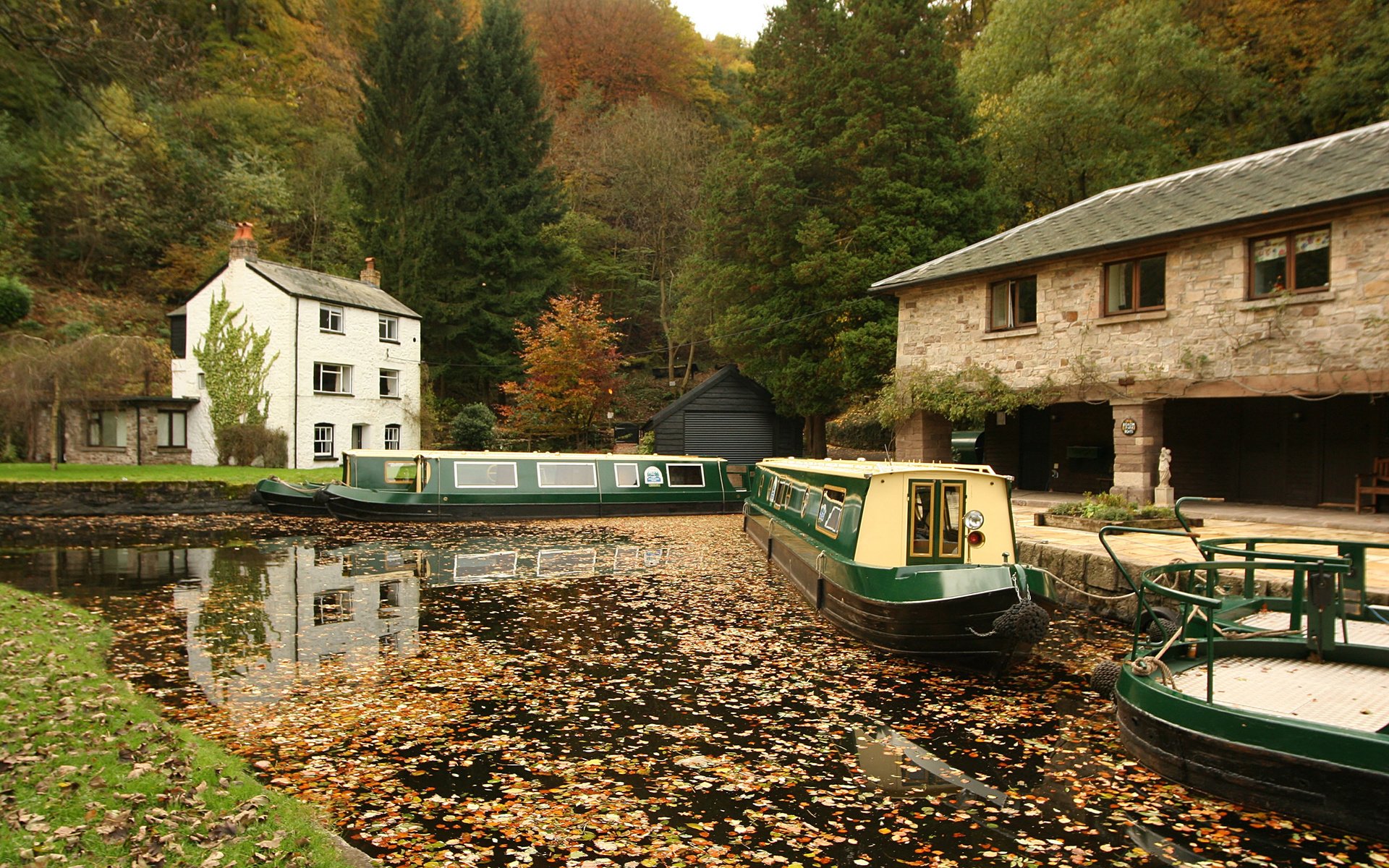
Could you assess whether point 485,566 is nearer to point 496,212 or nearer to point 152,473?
point 152,473

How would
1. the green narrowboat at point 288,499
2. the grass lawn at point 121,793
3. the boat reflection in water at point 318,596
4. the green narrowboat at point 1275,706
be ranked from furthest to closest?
the green narrowboat at point 288,499, the boat reflection in water at point 318,596, the green narrowboat at point 1275,706, the grass lawn at point 121,793

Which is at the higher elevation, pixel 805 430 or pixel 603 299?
pixel 603 299

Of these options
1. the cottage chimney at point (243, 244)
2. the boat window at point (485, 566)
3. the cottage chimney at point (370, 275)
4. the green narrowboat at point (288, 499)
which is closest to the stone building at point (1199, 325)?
the boat window at point (485, 566)

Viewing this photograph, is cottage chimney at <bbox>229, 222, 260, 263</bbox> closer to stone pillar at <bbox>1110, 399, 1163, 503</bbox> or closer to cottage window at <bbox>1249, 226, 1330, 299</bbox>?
stone pillar at <bbox>1110, 399, 1163, 503</bbox>

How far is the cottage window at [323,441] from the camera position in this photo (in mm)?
30812

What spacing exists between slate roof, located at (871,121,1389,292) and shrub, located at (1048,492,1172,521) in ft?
17.5

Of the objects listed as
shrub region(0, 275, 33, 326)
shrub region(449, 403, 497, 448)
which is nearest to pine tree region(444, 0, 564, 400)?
shrub region(449, 403, 497, 448)

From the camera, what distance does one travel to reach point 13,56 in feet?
21.7

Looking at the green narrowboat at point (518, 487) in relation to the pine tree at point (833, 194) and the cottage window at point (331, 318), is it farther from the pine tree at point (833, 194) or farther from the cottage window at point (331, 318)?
the cottage window at point (331, 318)

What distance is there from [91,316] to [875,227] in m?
29.5

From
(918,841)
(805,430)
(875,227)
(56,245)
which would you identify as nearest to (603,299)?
(805,430)

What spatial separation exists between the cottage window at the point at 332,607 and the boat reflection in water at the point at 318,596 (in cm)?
2

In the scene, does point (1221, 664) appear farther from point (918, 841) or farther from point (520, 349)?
point (520, 349)

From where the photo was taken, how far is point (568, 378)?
103ft
